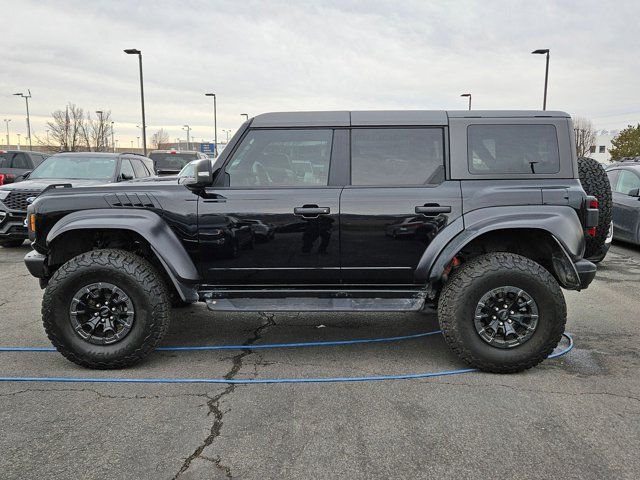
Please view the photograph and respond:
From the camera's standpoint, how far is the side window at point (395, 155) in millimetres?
4016

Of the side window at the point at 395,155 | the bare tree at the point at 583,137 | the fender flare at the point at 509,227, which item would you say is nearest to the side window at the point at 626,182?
the fender flare at the point at 509,227

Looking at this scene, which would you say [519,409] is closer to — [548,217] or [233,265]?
[548,217]

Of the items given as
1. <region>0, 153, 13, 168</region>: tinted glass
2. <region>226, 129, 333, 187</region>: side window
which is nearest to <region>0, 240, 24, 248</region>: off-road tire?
<region>0, 153, 13, 168</region>: tinted glass

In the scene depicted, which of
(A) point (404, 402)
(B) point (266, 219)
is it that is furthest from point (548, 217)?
(B) point (266, 219)

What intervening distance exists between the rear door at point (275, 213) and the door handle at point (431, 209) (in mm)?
641

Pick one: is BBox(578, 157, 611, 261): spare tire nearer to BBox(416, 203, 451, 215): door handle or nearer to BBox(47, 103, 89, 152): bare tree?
BBox(416, 203, 451, 215): door handle

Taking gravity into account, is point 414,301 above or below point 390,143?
below

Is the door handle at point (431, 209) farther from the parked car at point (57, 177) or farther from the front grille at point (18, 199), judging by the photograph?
the front grille at point (18, 199)

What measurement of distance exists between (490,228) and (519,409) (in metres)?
1.28

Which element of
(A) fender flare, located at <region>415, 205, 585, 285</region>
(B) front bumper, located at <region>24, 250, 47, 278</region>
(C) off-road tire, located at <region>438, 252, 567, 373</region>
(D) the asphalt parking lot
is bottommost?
(D) the asphalt parking lot

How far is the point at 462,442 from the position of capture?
2.90 m

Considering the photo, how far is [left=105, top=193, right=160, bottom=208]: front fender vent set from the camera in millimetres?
4008

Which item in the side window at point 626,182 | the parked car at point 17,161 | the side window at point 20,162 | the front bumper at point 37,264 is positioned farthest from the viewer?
the side window at point 20,162

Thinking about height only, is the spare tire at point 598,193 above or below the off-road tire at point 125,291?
above
